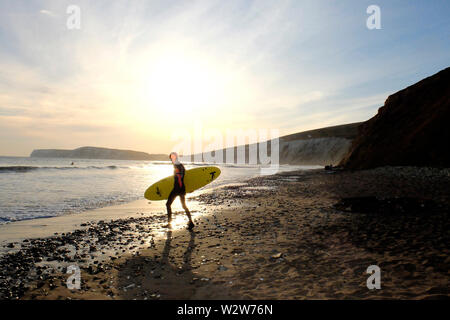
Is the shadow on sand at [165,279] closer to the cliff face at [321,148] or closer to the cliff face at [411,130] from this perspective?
the cliff face at [411,130]

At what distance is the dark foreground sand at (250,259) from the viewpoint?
4.69m

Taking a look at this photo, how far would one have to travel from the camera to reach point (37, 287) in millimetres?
5004

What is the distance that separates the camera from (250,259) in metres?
6.29

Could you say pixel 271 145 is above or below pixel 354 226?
above

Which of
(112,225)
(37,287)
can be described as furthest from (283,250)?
(112,225)

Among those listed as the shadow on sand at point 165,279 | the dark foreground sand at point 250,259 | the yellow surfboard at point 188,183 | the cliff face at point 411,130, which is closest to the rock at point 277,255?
the dark foreground sand at point 250,259

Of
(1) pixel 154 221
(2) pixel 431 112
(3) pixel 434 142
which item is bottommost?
(1) pixel 154 221

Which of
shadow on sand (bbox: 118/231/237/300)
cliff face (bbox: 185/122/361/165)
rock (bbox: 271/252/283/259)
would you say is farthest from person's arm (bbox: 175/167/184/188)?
cliff face (bbox: 185/122/361/165)

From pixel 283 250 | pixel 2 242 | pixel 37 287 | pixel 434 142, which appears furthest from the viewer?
pixel 434 142

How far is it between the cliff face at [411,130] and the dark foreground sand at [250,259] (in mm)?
21960

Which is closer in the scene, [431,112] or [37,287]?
[37,287]

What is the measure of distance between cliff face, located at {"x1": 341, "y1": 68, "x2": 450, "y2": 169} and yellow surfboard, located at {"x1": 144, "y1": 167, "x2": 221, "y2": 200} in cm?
2558
